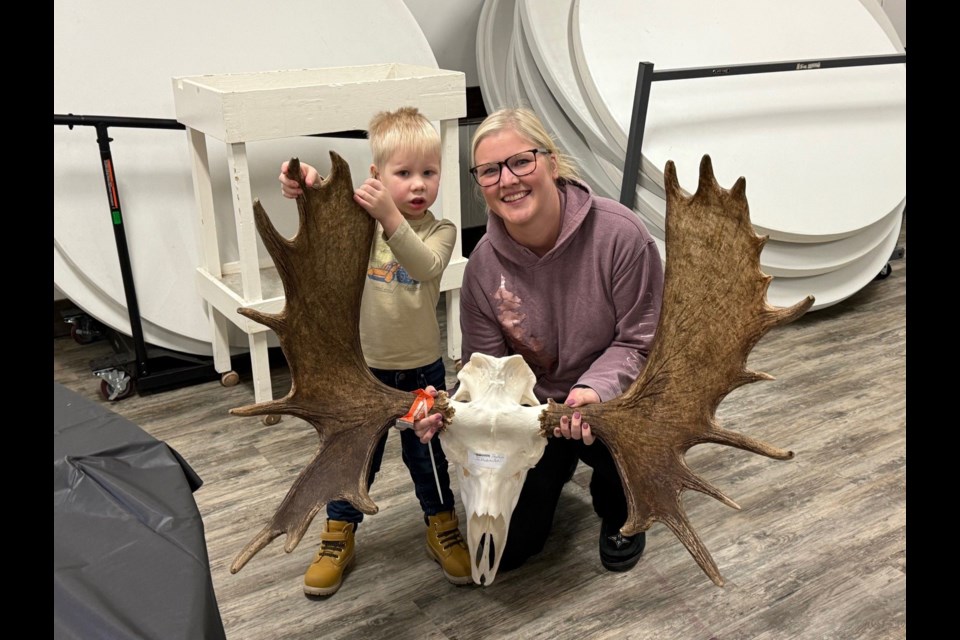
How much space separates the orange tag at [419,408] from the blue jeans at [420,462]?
0.28 meters

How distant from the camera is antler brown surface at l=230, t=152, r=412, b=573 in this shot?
151 cm

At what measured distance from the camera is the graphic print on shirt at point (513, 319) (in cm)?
185

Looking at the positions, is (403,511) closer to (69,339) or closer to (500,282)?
(500,282)

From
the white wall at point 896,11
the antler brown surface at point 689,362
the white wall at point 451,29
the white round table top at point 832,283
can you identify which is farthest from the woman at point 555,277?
the white wall at point 896,11

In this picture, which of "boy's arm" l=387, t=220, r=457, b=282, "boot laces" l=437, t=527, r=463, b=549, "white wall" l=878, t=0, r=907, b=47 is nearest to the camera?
"boy's arm" l=387, t=220, r=457, b=282

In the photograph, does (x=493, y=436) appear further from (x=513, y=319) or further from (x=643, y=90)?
(x=643, y=90)

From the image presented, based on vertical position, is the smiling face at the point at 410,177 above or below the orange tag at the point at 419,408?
Result: above

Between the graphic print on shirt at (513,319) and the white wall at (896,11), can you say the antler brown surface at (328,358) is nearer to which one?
the graphic print on shirt at (513,319)

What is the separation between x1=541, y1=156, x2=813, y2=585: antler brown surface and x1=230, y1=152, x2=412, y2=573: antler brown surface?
1.12 feet

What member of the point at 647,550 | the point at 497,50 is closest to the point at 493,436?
the point at 647,550

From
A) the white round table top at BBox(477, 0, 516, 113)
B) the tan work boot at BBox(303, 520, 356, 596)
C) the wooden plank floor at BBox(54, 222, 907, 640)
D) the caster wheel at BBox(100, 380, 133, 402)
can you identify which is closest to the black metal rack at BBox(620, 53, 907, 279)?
Answer: the white round table top at BBox(477, 0, 516, 113)

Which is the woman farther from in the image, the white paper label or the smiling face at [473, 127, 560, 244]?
the white paper label

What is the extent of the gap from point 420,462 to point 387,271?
45cm

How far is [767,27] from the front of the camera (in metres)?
3.71
